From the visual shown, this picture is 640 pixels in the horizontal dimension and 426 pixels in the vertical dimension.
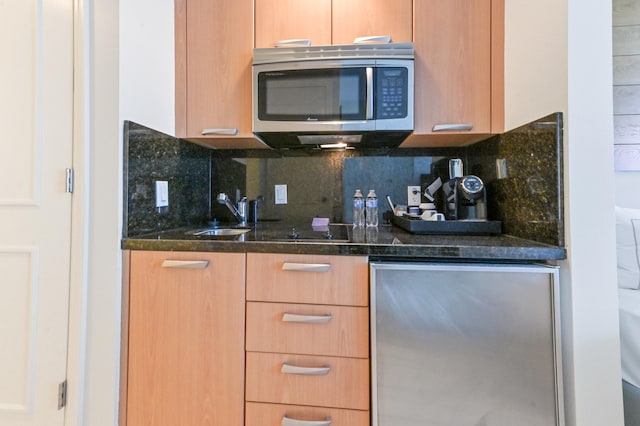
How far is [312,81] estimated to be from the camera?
1.27 metres

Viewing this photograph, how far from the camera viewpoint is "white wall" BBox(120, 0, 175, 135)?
1115mm

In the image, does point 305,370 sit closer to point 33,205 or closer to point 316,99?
point 316,99

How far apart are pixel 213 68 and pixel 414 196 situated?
1.28 metres

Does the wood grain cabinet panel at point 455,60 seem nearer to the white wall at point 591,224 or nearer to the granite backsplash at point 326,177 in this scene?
the granite backsplash at point 326,177

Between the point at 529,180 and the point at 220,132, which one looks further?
the point at 220,132

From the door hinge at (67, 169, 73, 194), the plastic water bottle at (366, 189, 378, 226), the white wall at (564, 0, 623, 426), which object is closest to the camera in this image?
the white wall at (564, 0, 623, 426)

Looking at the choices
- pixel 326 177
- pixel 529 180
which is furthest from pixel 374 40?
pixel 529 180

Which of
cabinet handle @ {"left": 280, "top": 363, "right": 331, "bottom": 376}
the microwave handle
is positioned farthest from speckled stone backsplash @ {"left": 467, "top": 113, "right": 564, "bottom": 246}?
cabinet handle @ {"left": 280, "top": 363, "right": 331, "bottom": 376}

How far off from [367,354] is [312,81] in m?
1.14

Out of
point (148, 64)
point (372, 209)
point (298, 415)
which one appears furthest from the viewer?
point (372, 209)

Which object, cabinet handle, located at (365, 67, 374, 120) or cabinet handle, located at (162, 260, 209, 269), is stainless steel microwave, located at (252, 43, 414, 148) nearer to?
cabinet handle, located at (365, 67, 374, 120)

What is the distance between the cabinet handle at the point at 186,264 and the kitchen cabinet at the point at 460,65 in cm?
114

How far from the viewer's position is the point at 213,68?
1.36m

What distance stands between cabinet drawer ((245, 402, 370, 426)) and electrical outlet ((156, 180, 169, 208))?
0.94m
